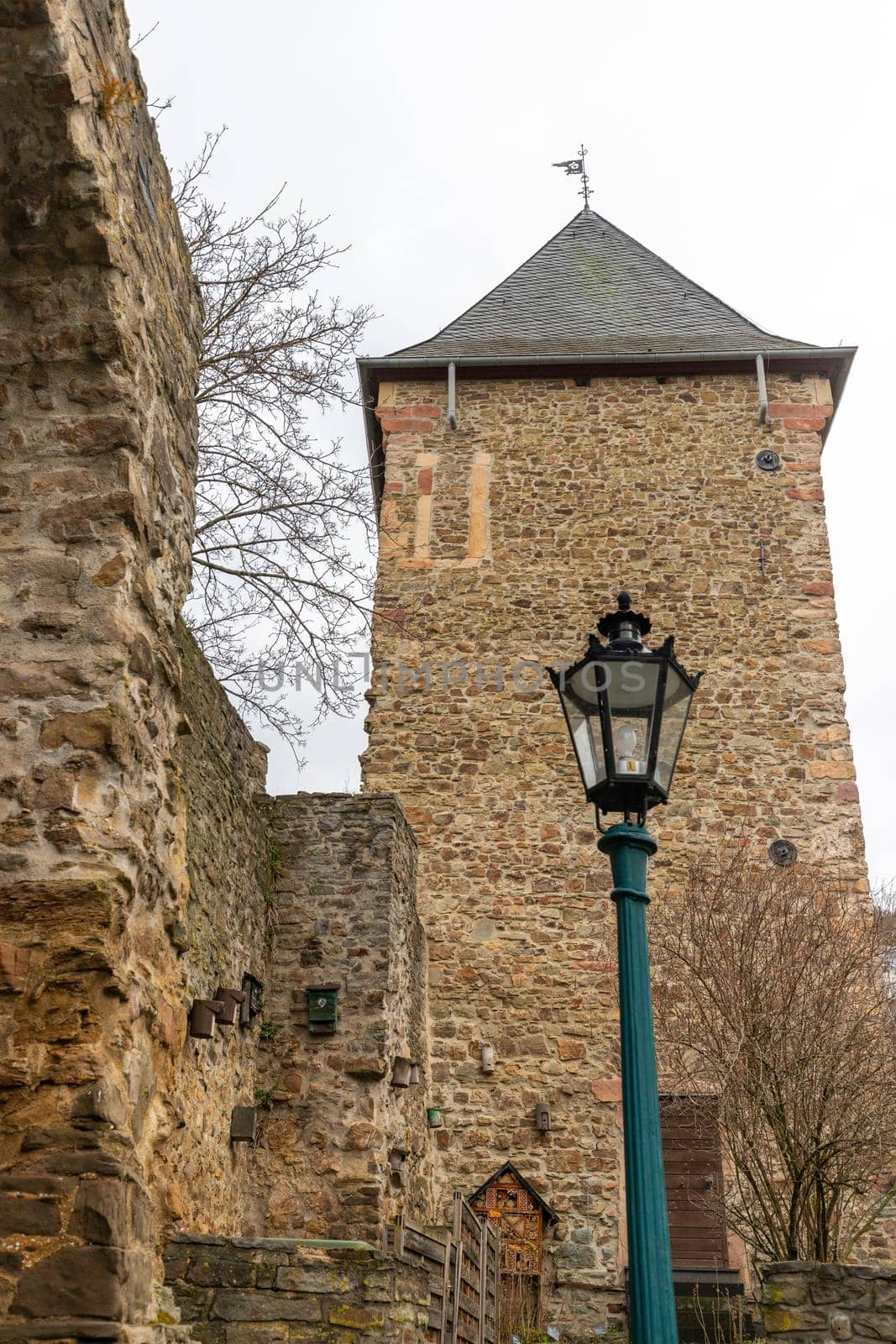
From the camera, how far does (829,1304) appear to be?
6.09 m

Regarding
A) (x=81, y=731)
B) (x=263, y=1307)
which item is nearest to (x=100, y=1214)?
(x=81, y=731)

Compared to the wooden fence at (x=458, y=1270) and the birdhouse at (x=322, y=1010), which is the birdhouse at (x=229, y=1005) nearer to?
the birdhouse at (x=322, y=1010)

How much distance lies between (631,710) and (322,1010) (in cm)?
439

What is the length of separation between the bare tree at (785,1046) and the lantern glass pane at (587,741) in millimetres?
4165

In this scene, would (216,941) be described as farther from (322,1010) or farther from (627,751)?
(627,751)

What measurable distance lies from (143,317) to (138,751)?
1389 millimetres

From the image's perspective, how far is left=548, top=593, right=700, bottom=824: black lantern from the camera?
4.03m

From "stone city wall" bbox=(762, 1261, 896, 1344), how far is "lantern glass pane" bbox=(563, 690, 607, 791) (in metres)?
3.38

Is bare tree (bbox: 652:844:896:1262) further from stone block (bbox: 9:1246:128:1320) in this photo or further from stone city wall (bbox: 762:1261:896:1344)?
stone block (bbox: 9:1246:128:1320)

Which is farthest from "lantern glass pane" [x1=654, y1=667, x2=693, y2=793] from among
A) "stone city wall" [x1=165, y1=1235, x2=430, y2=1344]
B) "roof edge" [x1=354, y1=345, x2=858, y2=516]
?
"roof edge" [x1=354, y1=345, x2=858, y2=516]

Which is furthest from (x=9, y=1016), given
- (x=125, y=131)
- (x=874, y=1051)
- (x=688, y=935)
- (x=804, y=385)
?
(x=804, y=385)

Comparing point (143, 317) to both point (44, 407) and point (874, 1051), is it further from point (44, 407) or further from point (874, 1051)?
point (874, 1051)

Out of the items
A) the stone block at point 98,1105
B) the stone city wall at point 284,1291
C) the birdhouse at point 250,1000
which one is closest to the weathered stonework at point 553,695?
the birdhouse at point 250,1000

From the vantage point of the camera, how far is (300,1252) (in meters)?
5.42
